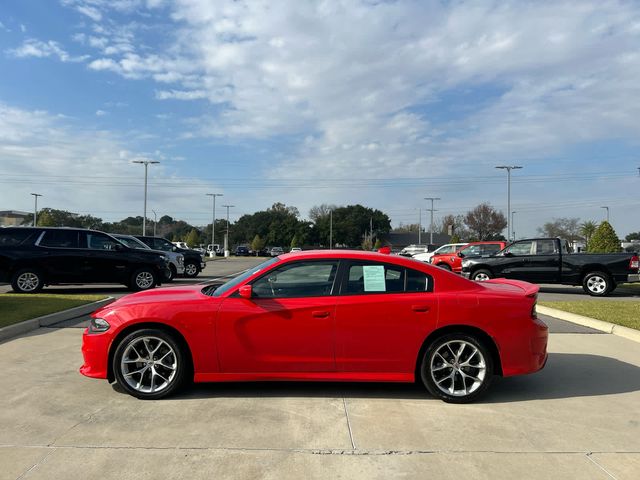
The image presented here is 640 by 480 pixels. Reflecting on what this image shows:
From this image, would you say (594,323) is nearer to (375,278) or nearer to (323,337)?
(375,278)

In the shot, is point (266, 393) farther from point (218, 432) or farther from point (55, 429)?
point (55, 429)

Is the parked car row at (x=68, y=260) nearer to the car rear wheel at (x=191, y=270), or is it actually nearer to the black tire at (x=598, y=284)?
the car rear wheel at (x=191, y=270)

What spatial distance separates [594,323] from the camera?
927 centimetres

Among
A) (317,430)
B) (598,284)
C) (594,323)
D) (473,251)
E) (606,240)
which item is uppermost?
(606,240)

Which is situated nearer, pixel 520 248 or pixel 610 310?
pixel 610 310

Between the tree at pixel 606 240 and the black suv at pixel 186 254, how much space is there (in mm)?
17538

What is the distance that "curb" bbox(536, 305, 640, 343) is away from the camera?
8.28 m

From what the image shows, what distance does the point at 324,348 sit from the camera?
16.2ft

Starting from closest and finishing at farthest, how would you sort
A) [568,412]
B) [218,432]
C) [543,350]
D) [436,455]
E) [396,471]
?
[396,471], [436,455], [218,432], [568,412], [543,350]

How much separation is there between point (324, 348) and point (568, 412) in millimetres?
2371

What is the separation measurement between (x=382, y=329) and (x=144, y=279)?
1162 cm

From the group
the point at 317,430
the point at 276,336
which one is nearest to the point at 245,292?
the point at 276,336

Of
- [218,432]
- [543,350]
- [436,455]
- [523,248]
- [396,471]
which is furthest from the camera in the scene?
[523,248]

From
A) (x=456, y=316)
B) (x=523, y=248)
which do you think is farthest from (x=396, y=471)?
(x=523, y=248)
